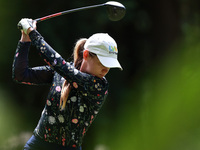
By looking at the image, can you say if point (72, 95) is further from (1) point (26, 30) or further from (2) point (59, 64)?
(1) point (26, 30)

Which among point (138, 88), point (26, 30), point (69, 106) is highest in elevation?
point (26, 30)

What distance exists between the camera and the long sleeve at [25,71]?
6.74 ft

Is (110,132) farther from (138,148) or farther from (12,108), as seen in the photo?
(12,108)

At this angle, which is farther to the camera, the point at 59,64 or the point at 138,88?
the point at 138,88

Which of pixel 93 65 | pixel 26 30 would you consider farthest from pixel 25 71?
pixel 93 65

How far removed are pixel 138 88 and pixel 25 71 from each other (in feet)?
10.3

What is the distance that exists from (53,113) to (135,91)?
10.1 feet

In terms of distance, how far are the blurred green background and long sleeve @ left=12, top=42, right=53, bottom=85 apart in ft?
7.06

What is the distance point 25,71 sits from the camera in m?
2.11

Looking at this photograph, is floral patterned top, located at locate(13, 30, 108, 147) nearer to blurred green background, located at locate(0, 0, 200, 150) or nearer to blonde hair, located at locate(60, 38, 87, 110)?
blonde hair, located at locate(60, 38, 87, 110)

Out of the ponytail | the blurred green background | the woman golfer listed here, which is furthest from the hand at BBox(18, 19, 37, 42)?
the blurred green background

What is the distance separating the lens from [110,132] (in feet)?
15.7

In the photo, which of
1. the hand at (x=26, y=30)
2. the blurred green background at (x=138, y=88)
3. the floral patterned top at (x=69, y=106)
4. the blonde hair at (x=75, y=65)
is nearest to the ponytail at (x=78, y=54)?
the blonde hair at (x=75, y=65)

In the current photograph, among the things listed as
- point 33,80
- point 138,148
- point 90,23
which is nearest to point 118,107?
point 138,148
